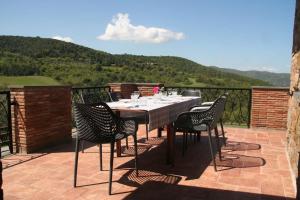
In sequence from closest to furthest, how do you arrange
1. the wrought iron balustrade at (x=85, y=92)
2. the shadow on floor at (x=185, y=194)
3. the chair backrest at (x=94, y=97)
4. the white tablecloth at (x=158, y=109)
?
the shadow on floor at (x=185, y=194), the white tablecloth at (x=158, y=109), the chair backrest at (x=94, y=97), the wrought iron balustrade at (x=85, y=92)

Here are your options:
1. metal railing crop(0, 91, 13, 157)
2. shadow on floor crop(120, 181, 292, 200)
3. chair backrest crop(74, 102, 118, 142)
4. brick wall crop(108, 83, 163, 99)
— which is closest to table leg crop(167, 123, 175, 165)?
shadow on floor crop(120, 181, 292, 200)

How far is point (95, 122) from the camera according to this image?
282 cm

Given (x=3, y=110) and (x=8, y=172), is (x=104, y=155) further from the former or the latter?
(x=3, y=110)

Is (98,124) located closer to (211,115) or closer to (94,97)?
(211,115)

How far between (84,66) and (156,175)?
42.9 ft

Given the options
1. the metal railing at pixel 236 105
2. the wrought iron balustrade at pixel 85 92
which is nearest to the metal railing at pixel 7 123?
the wrought iron balustrade at pixel 85 92

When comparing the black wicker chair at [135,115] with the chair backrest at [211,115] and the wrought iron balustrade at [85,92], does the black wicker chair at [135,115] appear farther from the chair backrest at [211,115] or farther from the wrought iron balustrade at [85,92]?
the chair backrest at [211,115]

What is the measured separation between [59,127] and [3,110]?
85 cm

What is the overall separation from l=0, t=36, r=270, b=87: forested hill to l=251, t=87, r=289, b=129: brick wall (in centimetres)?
739

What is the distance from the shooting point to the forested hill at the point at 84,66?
1409cm

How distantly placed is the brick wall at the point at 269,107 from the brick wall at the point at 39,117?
12.1 ft

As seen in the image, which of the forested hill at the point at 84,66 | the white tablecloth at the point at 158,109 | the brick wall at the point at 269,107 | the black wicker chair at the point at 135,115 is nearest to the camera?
the white tablecloth at the point at 158,109

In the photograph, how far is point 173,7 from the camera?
7.36 m

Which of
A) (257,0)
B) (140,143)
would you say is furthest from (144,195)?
(257,0)
